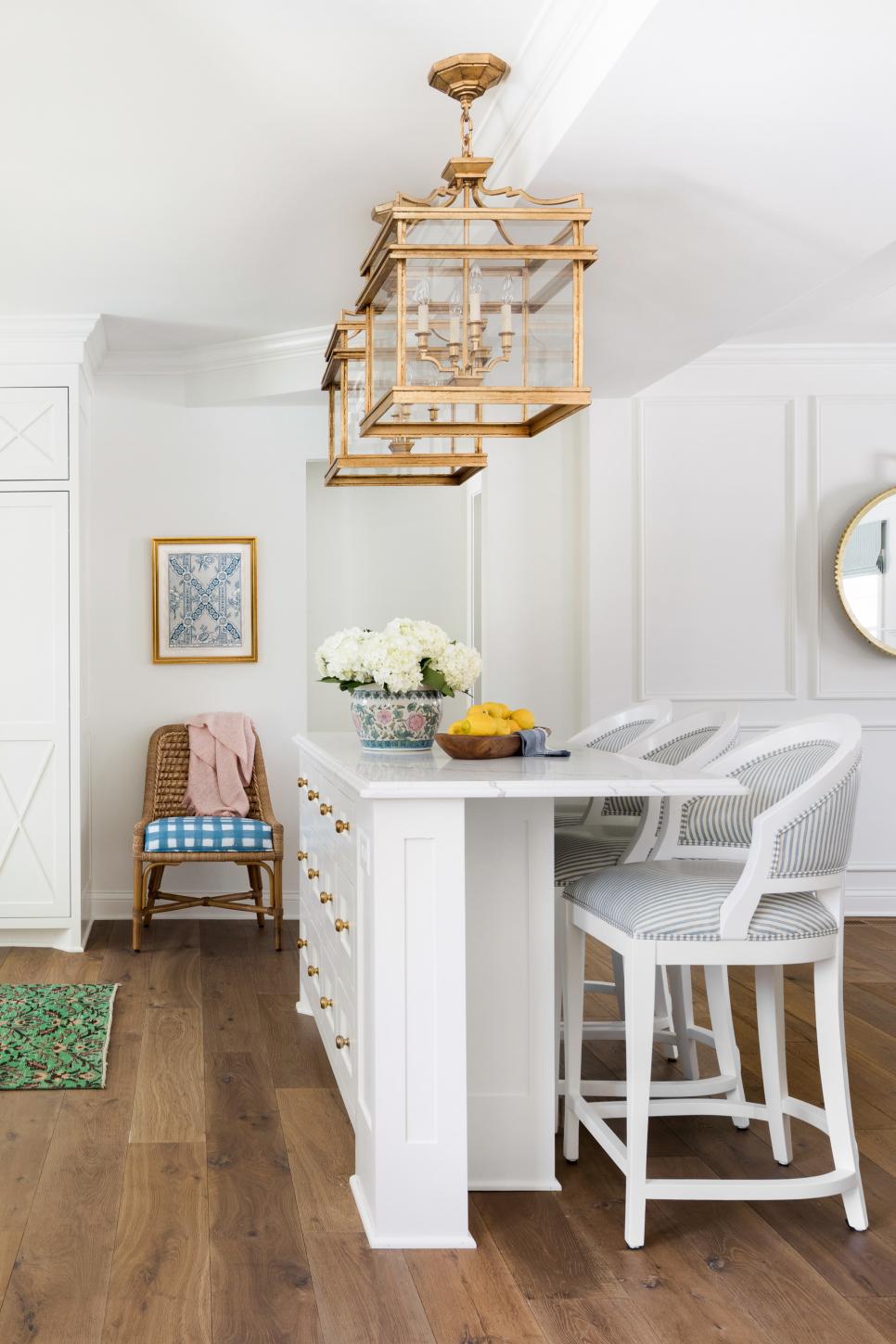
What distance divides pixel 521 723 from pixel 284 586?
2841 mm

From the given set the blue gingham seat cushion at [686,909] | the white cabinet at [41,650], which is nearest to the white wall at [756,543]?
the white cabinet at [41,650]

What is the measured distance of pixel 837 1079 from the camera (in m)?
2.44

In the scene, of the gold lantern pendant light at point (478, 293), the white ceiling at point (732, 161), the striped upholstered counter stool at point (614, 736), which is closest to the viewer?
the white ceiling at point (732, 161)

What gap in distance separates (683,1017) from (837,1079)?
87 cm

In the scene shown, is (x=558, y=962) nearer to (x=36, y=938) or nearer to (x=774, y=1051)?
(x=774, y=1051)

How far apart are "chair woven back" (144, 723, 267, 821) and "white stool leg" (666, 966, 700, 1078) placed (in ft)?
8.46

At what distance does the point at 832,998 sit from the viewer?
96.7 inches

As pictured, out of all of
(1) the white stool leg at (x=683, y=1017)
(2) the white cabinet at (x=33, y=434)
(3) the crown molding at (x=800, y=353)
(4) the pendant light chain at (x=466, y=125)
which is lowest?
(1) the white stool leg at (x=683, y=1017)

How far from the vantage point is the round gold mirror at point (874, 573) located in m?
5.52

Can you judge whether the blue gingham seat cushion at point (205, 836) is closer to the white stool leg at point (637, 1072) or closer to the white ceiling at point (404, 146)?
the white ceiling at point (404, 146)

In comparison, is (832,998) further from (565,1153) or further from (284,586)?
(284,586)

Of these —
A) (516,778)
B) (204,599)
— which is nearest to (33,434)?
(204,599)

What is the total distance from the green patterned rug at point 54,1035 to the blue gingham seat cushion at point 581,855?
1.45 metres

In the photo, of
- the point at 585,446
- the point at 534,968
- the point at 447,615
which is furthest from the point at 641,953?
the point at 447,615
